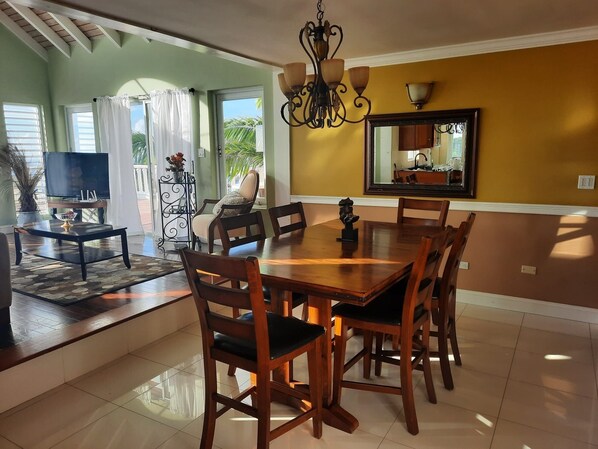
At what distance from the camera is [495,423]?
86.5 inches

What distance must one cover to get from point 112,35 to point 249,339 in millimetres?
5849

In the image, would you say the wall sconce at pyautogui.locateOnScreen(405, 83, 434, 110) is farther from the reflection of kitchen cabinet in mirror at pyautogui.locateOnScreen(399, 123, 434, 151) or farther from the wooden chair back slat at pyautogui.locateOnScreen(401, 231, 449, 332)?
the wooden chair back slat at pyautogui.locateOnScreen(401, 231, 449, 332)

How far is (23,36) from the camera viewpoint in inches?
266

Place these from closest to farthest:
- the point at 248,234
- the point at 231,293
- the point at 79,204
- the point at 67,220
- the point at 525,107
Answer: the point at 231,293 < the point at 248,234 < the point at 525,107 < the point at 67,220 < the point at 79,204

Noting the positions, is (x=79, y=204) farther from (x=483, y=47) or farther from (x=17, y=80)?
(x=483, y=47)

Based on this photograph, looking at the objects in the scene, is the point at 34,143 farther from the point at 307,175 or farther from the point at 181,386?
the point at 181,386

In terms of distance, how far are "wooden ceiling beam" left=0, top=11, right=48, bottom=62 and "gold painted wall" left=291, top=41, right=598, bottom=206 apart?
574 centimetres

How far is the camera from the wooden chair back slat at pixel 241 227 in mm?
2527

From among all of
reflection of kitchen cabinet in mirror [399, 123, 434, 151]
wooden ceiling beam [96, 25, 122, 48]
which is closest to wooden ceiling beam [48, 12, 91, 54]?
wooden ceiling beam [96, 25, 122, 48]

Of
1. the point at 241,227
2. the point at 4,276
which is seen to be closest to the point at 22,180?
the point at 4,276

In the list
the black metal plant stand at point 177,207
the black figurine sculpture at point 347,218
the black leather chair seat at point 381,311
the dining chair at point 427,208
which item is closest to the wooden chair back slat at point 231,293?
the black leather chair seat at point 381,311

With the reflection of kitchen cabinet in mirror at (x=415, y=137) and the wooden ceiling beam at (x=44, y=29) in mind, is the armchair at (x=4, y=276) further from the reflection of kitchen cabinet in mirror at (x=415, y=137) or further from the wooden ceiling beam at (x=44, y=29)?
the wooden ceiling beam at (x=44, y=29)

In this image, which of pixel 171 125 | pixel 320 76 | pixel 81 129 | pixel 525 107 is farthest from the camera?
pixel 81 129

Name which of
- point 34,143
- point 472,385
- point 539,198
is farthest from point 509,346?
point 34,143
